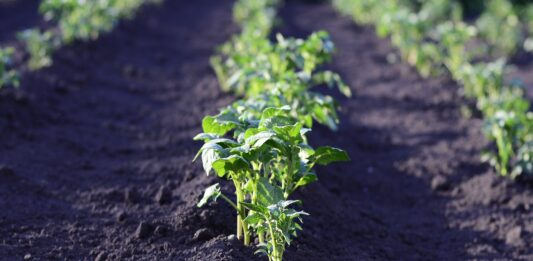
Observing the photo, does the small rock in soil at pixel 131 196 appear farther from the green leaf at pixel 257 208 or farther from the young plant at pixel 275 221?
the green leaf at pixel 257 208

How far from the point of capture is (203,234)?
3721 mm

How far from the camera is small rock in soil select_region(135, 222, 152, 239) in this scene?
386cm

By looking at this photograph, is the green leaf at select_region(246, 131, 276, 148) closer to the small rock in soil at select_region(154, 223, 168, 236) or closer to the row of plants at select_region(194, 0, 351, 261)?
the row of plants at select_region(194, 0, 351, 261)

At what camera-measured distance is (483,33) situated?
11883 millimetres

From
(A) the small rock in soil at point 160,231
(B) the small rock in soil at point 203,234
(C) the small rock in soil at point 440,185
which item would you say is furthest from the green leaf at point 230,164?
(C) the small rock in soil at point 440,185

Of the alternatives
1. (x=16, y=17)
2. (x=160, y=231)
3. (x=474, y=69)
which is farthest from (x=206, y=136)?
(x=16, y=17)

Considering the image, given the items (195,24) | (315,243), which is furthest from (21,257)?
(195,24)

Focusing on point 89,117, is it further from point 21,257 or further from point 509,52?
point 509,52

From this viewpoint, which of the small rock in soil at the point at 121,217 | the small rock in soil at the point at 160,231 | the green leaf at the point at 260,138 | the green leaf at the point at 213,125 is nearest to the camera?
the green leaf at the point at 260,138

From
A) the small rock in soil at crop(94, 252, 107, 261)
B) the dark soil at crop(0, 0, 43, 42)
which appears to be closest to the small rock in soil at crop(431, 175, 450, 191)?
the small rock in soil at crop(94, 252, 107, 261)

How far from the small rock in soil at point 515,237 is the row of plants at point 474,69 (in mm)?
822

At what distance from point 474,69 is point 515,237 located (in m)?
2.95

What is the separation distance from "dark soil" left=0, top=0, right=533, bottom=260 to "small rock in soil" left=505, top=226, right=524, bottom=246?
1cm

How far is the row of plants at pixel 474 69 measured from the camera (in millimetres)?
5500
